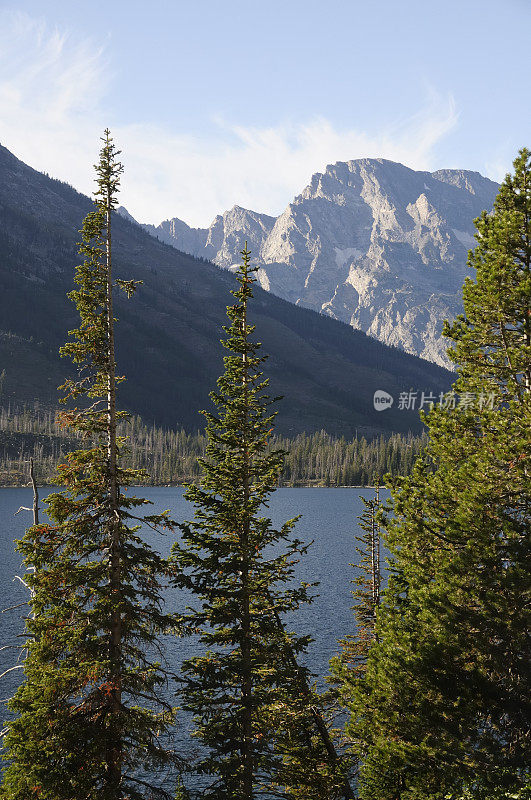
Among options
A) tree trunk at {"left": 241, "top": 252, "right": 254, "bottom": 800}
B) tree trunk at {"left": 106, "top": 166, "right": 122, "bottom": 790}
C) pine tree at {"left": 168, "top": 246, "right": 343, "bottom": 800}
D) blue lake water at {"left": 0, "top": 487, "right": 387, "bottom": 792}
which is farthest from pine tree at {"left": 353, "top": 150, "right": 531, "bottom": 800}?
blue lake water at {"left": 0, "top": 487, "right": 387, "bottom": 792}

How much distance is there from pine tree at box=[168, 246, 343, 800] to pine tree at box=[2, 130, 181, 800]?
176cm

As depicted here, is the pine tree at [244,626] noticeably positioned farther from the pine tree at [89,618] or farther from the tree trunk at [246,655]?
the pine tree at [89,618]

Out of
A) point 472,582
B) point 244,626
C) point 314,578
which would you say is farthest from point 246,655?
point 314,578

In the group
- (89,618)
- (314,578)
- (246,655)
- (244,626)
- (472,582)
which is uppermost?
(472,582)

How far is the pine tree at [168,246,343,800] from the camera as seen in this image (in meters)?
19.4

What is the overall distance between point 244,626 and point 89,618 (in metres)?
5.31

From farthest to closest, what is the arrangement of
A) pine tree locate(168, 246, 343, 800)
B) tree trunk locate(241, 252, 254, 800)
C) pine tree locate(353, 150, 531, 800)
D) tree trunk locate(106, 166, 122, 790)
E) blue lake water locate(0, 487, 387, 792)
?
blue lake water locate(0, 487, 387, 792)
pine tree locate(168, 246, 343, 800)
tree trunk locate(241, 252, 254, 800)
tree trunk locate(106, 166, 122, 790)
pine tree locate(353, 150, 531, 800)

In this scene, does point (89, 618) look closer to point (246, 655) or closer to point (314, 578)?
point (246, 655)

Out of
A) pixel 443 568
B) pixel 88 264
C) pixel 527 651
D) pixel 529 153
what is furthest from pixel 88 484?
pixel 529 153

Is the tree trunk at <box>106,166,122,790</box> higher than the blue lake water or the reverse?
higher

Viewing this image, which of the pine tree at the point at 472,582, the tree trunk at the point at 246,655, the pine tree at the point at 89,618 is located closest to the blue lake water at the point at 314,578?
the tree trunk at the point at 246,655

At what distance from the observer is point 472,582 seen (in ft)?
52.3

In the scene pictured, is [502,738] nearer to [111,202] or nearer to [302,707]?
[302,707]

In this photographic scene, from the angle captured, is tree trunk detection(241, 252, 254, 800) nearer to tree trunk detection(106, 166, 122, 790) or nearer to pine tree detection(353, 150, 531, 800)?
pine tree detection(353, 150, 531, 800)
